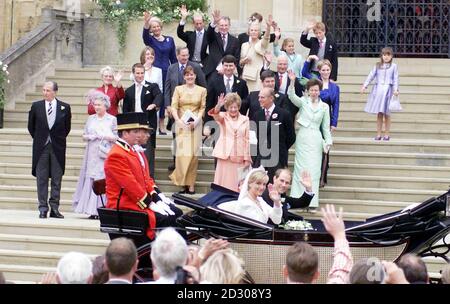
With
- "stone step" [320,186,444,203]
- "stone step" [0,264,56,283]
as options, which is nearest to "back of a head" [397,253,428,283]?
"stone step" [0,264,56,283]

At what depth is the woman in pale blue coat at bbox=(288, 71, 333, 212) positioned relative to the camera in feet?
54.8

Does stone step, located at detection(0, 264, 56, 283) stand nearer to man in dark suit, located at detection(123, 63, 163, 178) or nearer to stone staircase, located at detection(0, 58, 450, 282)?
stone staircase, located at detection(0, 58, 450, 282)

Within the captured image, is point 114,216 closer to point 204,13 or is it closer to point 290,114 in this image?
point 290,114

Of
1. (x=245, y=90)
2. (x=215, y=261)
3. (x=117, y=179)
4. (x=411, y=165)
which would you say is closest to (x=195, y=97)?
(x=245, y=90)

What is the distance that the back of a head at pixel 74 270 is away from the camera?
8.52 m

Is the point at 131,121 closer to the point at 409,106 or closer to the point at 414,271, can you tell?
the point at 414,271

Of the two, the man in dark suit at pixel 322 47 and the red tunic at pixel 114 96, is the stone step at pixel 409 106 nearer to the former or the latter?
the man in dark suit at pixel 322 47

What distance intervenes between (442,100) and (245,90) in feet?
14.2

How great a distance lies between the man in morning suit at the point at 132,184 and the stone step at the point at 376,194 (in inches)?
177

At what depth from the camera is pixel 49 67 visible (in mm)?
22234

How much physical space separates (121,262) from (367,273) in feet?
5.43

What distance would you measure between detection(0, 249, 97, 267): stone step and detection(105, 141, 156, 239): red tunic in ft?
7.75

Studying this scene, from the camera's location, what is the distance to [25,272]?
14891 millimetres

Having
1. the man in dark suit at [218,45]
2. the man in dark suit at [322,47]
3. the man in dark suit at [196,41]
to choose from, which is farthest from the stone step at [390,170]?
the man in dark suit at [196,41]
